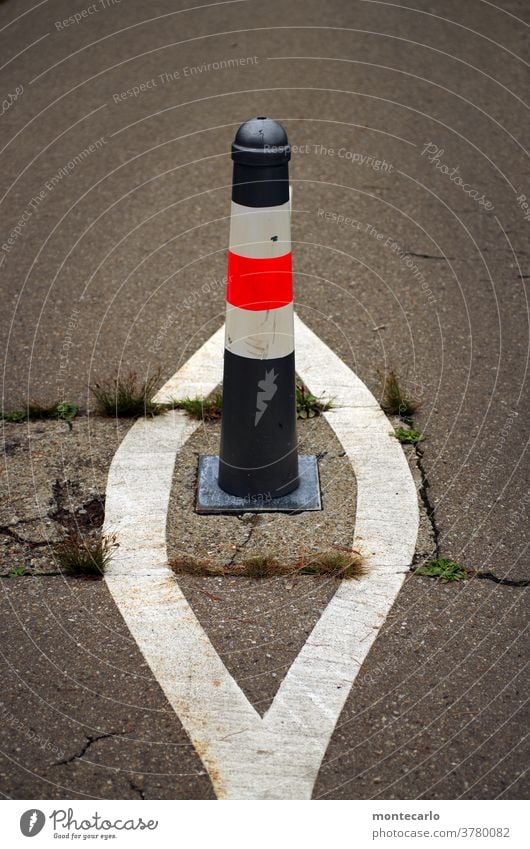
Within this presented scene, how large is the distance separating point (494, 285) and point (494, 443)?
165 centimetres

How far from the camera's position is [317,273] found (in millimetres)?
5941

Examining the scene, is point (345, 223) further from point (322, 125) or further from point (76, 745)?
point (76, 745)

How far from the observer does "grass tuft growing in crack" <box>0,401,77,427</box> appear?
180 inches

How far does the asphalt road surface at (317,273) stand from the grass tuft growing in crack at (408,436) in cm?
7

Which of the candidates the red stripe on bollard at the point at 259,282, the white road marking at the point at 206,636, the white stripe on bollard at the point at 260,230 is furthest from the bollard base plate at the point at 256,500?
the white stripe on bollard at the point at 260,230

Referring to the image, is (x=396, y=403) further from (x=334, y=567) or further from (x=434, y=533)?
(x=334, y=567)

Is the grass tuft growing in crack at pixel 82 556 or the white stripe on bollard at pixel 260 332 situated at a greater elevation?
the white stripe on bollard at pixel 260 332

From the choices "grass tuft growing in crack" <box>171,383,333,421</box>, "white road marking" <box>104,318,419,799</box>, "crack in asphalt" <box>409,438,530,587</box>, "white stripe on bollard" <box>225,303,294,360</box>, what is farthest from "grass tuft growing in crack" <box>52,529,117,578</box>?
"crack in asphalt" <box>409,438,530,587</box>

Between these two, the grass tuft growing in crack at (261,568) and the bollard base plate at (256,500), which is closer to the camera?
the grass tuft growing in crack at (261,568)

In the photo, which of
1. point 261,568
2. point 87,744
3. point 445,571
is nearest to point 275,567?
point 261,568

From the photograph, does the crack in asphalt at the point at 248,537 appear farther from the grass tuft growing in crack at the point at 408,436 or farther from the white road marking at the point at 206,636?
the grass tuft growing in crack at the point at 408,436

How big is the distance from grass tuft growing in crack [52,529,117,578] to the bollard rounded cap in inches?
59.1

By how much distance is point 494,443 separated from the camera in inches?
173

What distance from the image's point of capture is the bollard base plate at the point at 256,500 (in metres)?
3.92
